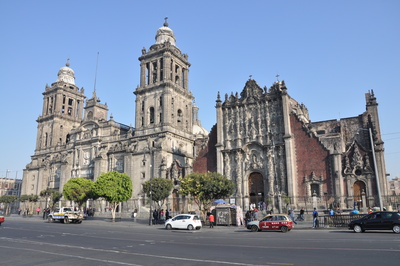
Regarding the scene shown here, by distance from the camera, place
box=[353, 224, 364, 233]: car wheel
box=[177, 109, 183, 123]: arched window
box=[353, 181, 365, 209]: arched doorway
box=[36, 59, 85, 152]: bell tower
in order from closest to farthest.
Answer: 1. box=[353, 224, 364, 233]: car wheel
2. box=[353, 181, 365, 209]: arched doorway
3. box=[177, 109, 183, 123]: arched window
4. box=[36, 59, 85, 152]: bell tower

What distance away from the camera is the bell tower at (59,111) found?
77.8m

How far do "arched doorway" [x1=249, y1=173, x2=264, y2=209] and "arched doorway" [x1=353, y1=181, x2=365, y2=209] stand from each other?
37.4ft

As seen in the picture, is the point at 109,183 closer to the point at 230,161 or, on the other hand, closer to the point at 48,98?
the point at 230,161

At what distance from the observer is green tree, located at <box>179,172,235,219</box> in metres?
35.4

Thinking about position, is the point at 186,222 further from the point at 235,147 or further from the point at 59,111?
the point at 59,111

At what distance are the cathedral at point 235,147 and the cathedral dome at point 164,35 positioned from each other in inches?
9.0

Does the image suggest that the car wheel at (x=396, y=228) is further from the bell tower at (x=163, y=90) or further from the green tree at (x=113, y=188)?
the bell tower at (x=163, y=90)

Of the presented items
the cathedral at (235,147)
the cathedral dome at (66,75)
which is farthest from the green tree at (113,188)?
the cathedral dome at (66,75)

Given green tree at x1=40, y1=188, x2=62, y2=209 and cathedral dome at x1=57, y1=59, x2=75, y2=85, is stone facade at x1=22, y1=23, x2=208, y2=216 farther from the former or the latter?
cathedral dome at x1=57, y1=59, x2=75, y2=85

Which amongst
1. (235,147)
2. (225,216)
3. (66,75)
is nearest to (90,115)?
(66,75)

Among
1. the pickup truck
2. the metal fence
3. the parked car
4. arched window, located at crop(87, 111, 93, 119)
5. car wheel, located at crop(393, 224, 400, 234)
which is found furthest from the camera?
arched window, located at crop(87, 111, 93, 119)

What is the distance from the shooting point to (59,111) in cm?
7881

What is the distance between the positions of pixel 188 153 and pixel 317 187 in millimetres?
27318

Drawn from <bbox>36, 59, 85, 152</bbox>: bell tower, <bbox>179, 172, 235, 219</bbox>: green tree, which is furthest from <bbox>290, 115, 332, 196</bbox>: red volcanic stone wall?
<bbox>36, 59, 85, 152</bbox>: bell tower
